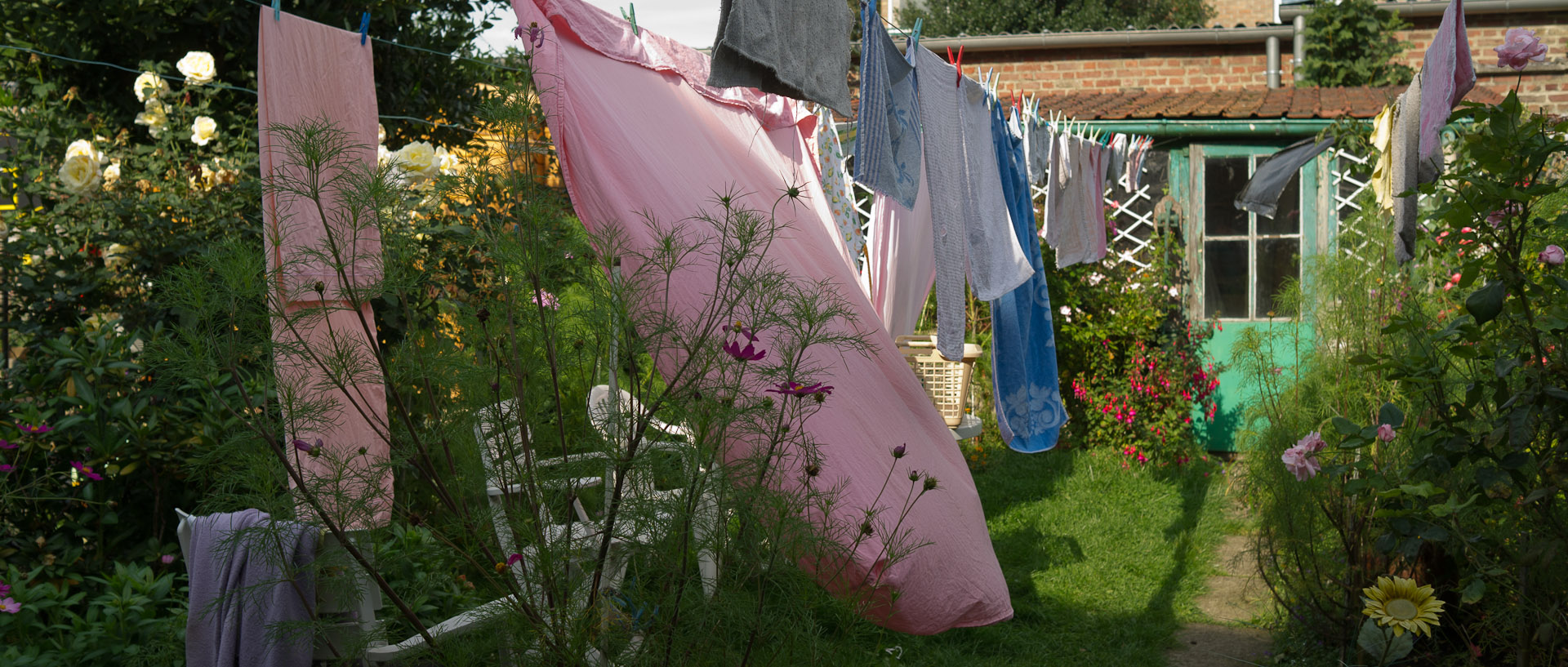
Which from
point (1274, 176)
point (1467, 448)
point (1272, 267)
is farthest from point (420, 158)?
point (1272, 267)

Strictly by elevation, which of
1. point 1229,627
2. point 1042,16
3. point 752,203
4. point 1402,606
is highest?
point 1042,16

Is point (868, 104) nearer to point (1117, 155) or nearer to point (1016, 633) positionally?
point (1016, 633)

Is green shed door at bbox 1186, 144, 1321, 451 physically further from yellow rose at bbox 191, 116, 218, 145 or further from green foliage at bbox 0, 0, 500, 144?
yellow rose at bbox 191, 116, 218, 145

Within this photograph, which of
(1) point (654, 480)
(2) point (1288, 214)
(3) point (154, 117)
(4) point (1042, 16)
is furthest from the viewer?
(4) point (1042, 16)

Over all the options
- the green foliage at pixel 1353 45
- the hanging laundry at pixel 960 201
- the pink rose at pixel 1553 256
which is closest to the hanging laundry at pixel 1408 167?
the pink rose at pixel 1553 256

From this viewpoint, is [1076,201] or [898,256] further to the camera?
[1076,201]

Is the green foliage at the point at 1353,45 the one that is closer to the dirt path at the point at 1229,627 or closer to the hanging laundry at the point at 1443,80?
the dirt path at the point at 1229,627

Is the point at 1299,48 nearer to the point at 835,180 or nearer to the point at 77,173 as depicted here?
the point at 835,180

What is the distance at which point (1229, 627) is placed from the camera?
3.39m

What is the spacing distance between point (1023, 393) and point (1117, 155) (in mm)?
1865

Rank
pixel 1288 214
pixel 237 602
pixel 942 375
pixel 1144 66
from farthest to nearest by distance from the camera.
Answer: pixel 1144 66 → pixel 1288 214 → pixel 942 375 → pixel 237 602

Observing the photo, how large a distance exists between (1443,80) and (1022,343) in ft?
4.46

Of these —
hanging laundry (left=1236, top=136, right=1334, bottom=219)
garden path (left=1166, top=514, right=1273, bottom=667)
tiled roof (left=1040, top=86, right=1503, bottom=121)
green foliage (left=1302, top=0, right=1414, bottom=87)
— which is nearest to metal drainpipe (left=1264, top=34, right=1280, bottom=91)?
green foliage (left=1302, top=0, right=1414, bottom=87)

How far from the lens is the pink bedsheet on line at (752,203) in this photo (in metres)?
2.21
